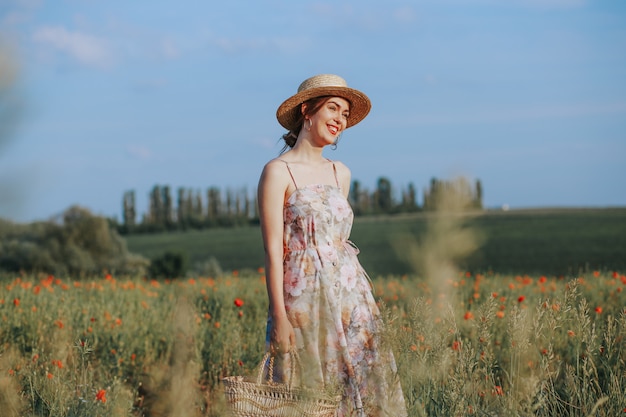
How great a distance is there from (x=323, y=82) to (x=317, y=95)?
0.08 meters

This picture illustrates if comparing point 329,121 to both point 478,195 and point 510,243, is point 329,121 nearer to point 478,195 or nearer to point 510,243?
point 478,195

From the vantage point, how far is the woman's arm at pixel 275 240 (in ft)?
11.3

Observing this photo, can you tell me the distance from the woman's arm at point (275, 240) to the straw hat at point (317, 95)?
400mm

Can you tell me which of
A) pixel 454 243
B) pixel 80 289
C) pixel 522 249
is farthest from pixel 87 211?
pixel 522 249

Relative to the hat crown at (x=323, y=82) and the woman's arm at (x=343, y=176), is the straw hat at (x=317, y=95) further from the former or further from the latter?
the woman's arm at (x=343, y=176)

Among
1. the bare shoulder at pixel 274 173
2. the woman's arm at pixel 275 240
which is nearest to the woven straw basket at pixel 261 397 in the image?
the woman's arm at pixel 275 240

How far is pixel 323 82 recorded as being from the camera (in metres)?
3.81

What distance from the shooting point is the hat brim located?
3.81 meters

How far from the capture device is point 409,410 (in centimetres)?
284

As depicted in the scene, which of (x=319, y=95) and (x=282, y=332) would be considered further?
(x=319, y=95)

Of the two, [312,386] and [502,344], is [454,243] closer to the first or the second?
[312,386]

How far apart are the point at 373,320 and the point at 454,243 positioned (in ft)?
7.70

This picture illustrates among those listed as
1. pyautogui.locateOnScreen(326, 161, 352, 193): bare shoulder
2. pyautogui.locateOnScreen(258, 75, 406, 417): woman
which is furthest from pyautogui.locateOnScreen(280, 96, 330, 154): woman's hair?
pyautogui.locateOnScreen(326, 161, 352, 193): bare shoulder

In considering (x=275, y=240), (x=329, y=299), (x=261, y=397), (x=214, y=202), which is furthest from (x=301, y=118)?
(x=214, y=202)
